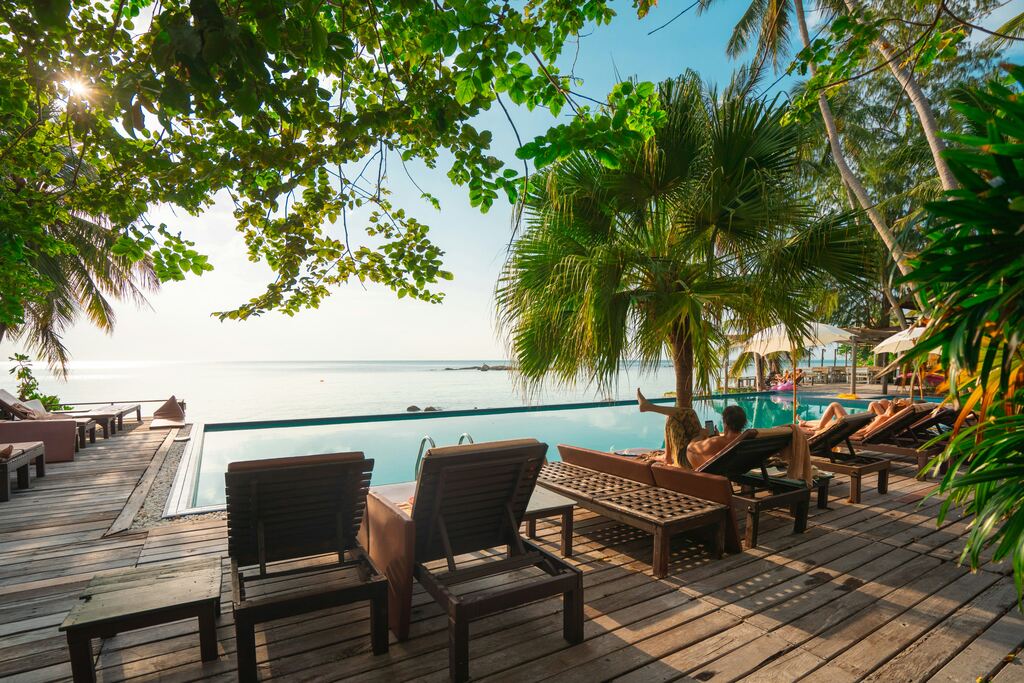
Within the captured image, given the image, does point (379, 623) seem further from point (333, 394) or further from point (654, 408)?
point (333, 394)

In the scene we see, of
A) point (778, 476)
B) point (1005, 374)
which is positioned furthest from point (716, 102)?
point (1005, 374)

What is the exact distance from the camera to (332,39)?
1586 mm

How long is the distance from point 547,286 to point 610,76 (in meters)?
2.03

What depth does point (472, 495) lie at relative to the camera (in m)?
2.77

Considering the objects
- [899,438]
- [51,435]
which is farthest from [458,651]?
[51,435]

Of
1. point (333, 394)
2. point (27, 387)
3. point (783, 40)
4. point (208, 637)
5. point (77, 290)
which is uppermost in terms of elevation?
point (783, 40)

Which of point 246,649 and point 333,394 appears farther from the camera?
point 333,394

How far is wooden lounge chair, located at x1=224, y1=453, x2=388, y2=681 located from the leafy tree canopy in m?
0.88

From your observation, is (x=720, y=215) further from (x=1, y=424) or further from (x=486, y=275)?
(x=1, y=424)

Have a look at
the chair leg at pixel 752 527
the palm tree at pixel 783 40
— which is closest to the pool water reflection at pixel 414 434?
the chair leg at pixel 752 527

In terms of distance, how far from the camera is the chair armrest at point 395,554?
8.46 feet

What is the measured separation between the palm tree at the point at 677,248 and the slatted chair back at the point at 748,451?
75cm

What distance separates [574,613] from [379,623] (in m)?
0.99

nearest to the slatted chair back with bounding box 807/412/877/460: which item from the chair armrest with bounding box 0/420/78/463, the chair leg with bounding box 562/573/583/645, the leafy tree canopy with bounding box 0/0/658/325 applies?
the chair leg with bounding box 562/573/583/645
